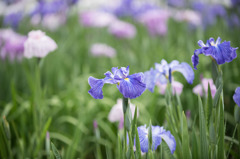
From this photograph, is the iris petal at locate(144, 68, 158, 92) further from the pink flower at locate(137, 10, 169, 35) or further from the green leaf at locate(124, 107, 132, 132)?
the pink flower at locate(137, 10, 169, 35)

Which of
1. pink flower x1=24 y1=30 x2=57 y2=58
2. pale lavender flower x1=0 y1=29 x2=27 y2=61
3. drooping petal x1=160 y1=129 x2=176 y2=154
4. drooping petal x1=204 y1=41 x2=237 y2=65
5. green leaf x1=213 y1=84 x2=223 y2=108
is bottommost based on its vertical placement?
drooping petal x1=160 y1=129 x2=176 y2=154

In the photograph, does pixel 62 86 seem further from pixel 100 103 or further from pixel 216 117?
pixel 216 117

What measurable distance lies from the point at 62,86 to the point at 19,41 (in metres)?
0.62

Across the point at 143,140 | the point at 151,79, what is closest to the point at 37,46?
the point at 151,79

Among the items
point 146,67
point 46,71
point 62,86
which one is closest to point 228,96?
point 146,67

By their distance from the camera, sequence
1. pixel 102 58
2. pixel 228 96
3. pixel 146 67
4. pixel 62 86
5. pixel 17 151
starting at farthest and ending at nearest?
1. pixel 102 58
2. pixel 62 86
3. pixel 146 67
4. pixel 228 96
5. pixel 17 151

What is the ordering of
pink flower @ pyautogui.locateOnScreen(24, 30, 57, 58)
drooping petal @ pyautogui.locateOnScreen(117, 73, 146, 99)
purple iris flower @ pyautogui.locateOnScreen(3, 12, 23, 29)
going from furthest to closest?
purple iris flower @ pyautogui.locateOnScreen(3, 12, 23, 29) → pink flower @ pyautogui.locateOnScreen(24, 30, 57, 58) → drooping petal @ pyautogui.locateOnScreen(117, 73, 146, 99)

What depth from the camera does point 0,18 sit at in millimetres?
4258

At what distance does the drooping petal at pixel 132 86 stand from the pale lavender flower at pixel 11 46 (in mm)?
1835

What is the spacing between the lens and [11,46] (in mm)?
2281

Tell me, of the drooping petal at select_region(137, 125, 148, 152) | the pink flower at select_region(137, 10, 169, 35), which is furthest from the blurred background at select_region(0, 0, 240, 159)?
the drooping petal at select_region(137, 125, 148, 152)

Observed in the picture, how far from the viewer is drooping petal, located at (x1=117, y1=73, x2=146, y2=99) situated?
2.53 feet

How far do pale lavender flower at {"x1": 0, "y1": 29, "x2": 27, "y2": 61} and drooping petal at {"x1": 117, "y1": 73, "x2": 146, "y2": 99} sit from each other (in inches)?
72.2

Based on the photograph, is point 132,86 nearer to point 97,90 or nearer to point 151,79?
point 97,90
